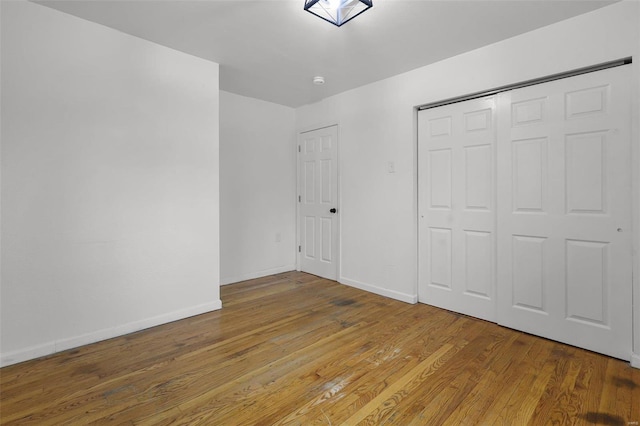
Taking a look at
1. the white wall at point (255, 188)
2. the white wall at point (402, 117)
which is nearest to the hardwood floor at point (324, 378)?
the white wall at point (402, 117)

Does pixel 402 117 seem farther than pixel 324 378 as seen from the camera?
Yes

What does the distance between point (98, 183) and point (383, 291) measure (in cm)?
296

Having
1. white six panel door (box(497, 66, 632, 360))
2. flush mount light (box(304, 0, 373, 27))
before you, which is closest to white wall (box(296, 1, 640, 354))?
white six panel door (box(497, 66, 632, 360))

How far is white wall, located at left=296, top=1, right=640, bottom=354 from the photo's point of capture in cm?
220

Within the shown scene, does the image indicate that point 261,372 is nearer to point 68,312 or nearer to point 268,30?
point 68,312

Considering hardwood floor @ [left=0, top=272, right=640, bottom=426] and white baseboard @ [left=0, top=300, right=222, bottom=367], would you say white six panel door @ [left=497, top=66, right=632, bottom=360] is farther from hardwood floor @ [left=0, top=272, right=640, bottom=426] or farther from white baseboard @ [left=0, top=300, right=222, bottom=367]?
white baseboard @ [left=0, top=300, right=222, bottom=367]

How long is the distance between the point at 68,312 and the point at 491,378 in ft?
9.92

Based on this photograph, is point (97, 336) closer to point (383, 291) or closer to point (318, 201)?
point (383, 291)

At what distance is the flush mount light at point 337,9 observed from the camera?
1995 millimetres

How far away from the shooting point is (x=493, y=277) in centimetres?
281

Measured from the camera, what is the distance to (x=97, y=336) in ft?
8.04

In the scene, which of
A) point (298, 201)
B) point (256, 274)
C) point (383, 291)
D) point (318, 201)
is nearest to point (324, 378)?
point (383, 291)

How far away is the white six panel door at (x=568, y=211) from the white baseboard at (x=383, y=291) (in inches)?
33.0

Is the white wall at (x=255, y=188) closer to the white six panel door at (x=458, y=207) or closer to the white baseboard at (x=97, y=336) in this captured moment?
the white baseboard at (x=97, y=336)
